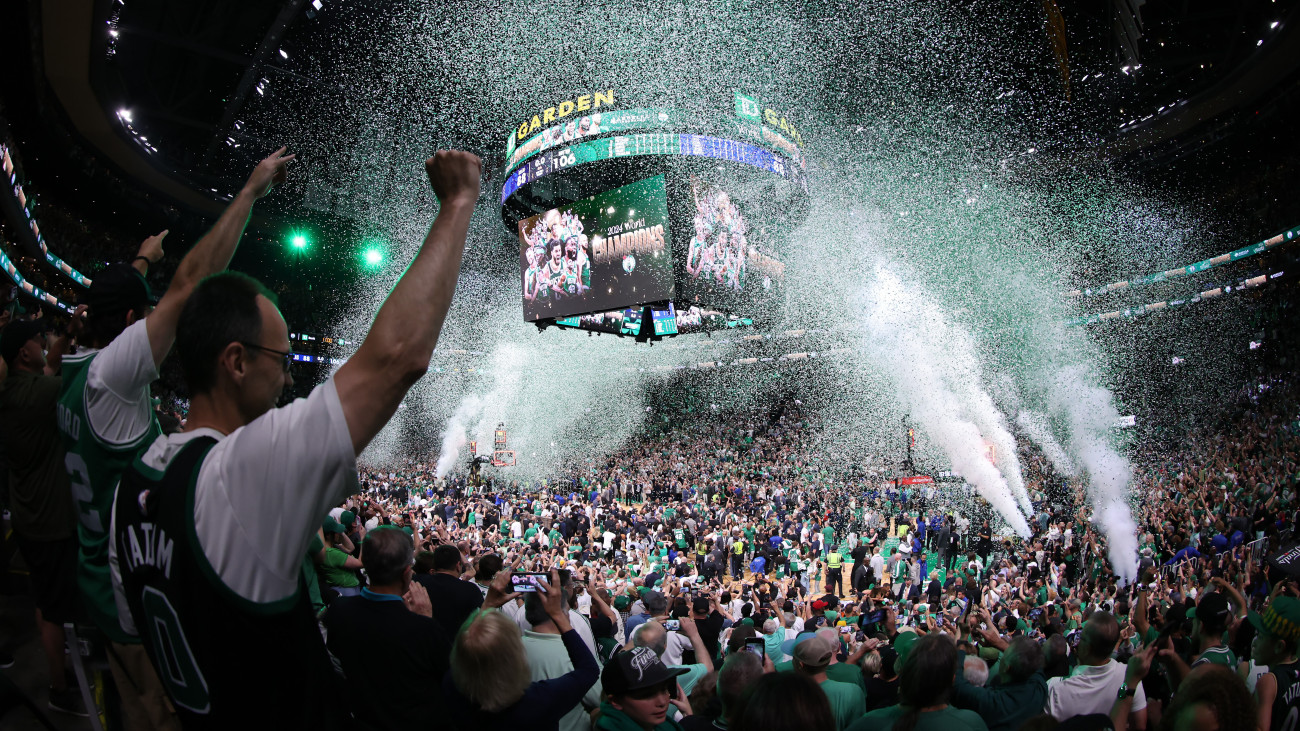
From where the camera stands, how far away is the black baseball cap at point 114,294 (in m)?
2.51

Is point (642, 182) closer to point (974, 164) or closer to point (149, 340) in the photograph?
point (149, 340)

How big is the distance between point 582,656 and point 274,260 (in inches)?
1497

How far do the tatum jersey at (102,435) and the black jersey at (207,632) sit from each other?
0.85 m

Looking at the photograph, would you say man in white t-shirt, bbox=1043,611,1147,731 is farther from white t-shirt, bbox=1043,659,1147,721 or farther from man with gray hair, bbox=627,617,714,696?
man with gray hair, bbox=627,617,714,696

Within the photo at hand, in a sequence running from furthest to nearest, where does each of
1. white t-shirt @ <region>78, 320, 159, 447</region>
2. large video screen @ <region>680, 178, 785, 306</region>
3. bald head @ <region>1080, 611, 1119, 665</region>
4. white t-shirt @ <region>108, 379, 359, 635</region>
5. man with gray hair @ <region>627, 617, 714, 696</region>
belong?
large video screen @ <region>680, 178, 785, 306</region> < bald head @ <region>1080, 611, 1119, 665</region> < man with gray hair @ <region>627, 617, 714, 696</region> < white t-shirt @ <region>78, 320, 159, 447</region> < white t-shirt @ <region>108, 379, 359, 635</region>

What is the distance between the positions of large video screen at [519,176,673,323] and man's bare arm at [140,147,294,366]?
617 inches

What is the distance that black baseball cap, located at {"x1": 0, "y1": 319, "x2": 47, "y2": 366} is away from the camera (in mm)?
3158

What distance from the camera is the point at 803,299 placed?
4791cm

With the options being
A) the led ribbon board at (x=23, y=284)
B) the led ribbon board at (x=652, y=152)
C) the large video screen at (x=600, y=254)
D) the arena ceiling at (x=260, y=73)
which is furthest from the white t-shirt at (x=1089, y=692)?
the led ribbon board at (x=23, y=284)

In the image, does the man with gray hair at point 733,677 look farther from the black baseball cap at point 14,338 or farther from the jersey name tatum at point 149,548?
the black baseball cap at point 14,338

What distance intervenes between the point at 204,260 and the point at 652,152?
1677 centimetres

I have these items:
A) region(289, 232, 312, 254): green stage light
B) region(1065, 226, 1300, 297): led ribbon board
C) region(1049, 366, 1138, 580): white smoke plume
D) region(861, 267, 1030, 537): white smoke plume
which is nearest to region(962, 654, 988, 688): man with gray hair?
region(1049, 366, 1138, 580): white smoke plume

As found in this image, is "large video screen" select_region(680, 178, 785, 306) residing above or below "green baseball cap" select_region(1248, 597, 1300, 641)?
above

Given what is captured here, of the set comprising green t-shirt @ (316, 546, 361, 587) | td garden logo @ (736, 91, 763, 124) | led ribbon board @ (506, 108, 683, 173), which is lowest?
green t-shirt @ (316, 546, 361, 587)
